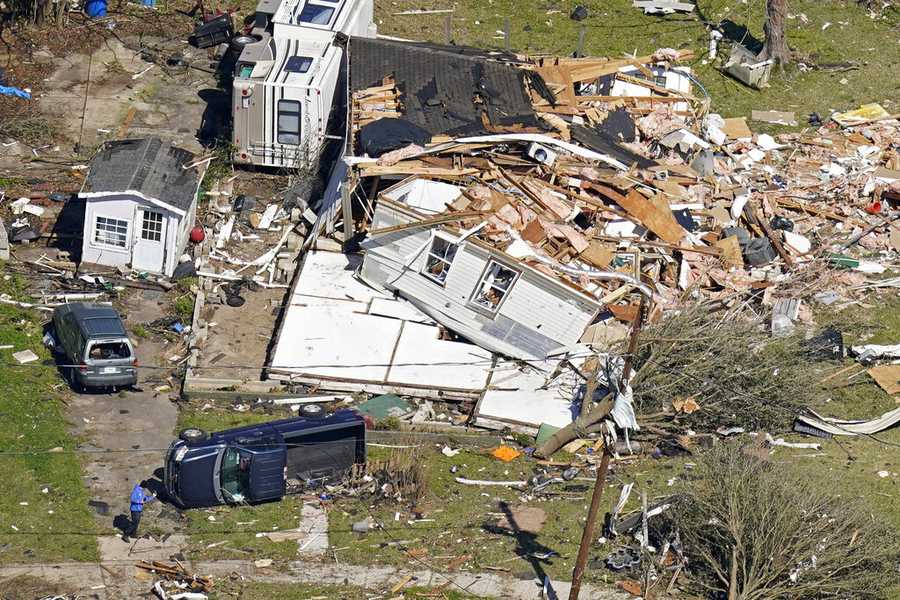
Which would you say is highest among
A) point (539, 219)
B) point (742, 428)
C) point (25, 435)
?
point (539, 219)

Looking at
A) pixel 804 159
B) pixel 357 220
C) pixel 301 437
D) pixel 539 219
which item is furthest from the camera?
A: pixel 804 159

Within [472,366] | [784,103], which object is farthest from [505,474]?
[784,103]

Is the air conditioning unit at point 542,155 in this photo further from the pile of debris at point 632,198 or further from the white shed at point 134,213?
the white shed at point 134,213

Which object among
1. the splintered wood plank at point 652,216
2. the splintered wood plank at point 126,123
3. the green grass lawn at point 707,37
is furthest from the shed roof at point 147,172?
the green grass lawn at point 707,37

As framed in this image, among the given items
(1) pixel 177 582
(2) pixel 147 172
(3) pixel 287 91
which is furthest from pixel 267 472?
(3) pixel 287 91

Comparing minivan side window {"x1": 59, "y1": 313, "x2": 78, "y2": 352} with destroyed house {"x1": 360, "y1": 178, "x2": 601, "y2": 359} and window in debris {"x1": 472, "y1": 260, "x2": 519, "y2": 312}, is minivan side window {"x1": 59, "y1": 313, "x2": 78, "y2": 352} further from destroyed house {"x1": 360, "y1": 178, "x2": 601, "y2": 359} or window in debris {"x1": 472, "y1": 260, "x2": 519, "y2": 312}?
window in debris {"x1": 472, "y1": 260, "x2": 519, "y2": 312}

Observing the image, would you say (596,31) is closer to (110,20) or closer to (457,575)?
(110,20)
